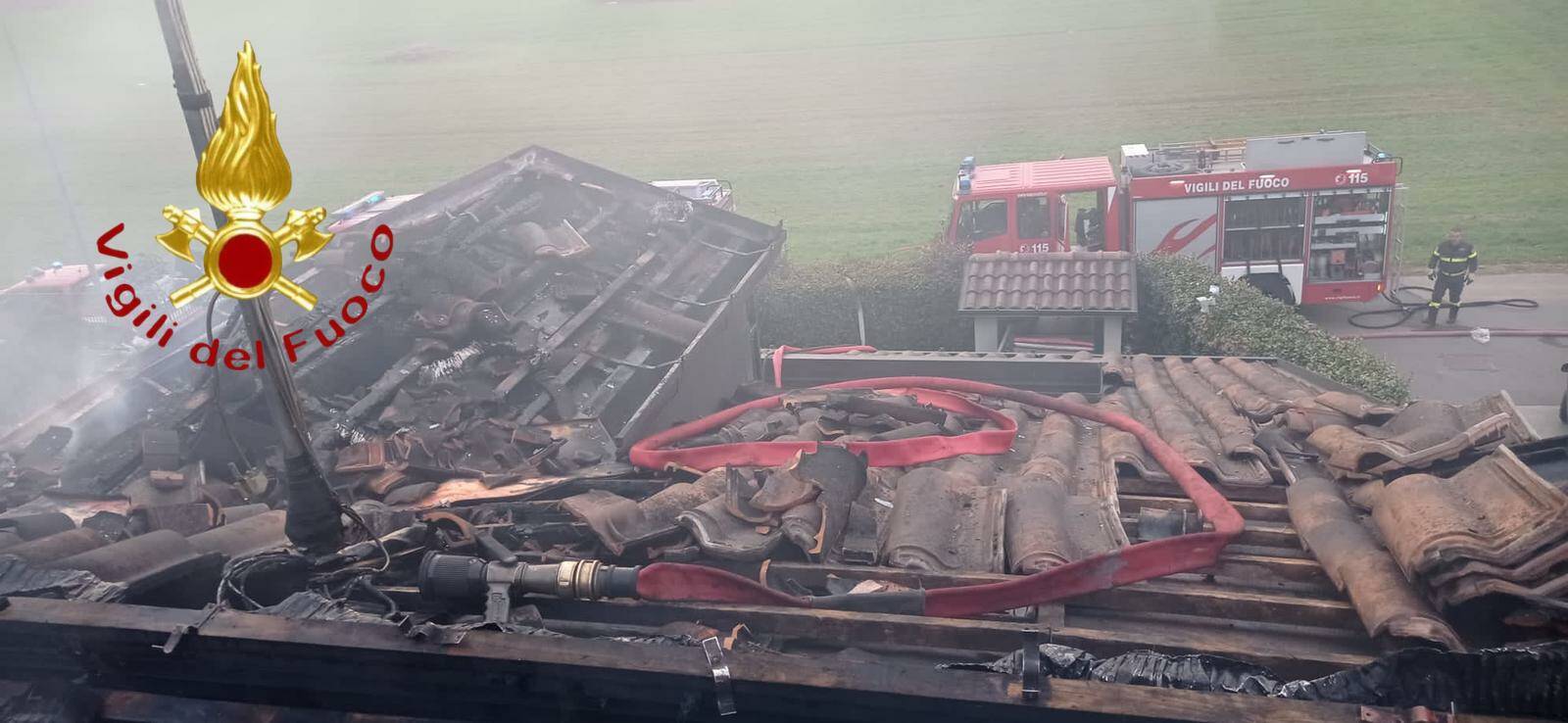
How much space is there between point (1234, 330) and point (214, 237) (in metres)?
11.3

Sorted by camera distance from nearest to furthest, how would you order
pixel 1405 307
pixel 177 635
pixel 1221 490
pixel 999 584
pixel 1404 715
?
pixel 1404 715, pixel 177 635, pixel 999 584, pixel 1221 490, pixel 1405 307

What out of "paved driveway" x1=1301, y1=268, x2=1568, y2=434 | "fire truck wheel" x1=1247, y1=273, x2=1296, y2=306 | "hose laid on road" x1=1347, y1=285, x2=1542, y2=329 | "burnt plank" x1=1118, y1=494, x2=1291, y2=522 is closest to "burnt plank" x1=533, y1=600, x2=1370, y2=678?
"burnt plank" x1=1118, y1=494, x2=1291, y2=522

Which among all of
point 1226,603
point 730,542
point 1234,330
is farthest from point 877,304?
point 1226,603

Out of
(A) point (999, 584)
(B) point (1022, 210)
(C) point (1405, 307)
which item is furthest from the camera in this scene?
(C) point (1405, 307)

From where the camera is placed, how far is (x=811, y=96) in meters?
41.8

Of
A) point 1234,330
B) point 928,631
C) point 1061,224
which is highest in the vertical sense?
point 928,631

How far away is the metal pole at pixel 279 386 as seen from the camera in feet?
10.7

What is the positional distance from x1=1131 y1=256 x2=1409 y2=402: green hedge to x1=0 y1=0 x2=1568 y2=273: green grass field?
10.0m

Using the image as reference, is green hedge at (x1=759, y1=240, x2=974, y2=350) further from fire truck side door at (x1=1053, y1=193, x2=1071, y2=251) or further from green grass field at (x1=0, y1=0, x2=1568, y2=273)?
green grass field at (x1=0, y1=0, x2=1568, y2=273)

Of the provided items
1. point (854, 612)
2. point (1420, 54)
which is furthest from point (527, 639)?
point (1420, 54)

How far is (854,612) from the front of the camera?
12.1 ft

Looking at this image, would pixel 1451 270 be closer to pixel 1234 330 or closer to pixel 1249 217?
pixel 1249 217

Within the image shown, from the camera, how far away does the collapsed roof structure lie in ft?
9.57

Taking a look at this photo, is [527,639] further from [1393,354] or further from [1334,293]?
[1334,293]
